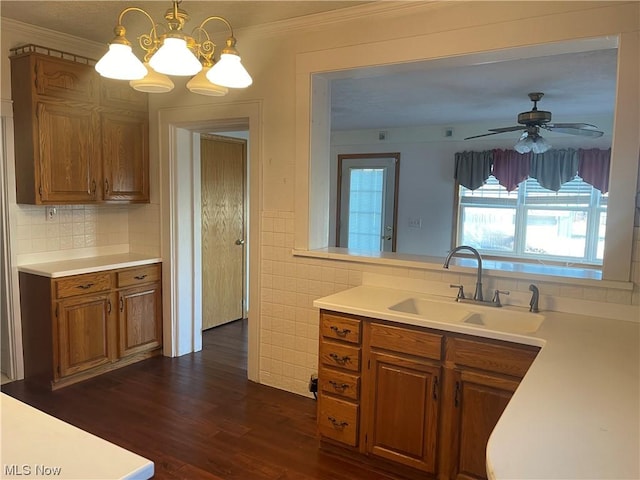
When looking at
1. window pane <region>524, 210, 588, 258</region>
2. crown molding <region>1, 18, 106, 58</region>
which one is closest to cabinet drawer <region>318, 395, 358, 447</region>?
crown molding <region>1, 18, 106, 58</region>

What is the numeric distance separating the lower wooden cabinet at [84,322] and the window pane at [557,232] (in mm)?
4730

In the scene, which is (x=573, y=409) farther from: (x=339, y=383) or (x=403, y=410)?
(x=339, y=383)

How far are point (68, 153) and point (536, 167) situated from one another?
208 inches

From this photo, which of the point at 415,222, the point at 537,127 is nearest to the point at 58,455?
the point at 537,127

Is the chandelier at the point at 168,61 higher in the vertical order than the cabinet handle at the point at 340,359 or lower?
higher

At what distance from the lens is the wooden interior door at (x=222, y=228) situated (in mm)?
4801

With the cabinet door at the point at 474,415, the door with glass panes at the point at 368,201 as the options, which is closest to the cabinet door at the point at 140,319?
the cabinet door at the point at 474,415

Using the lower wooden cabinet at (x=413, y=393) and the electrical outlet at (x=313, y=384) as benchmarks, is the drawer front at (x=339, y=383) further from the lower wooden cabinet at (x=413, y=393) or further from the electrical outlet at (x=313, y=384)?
the electrical outlet at (x=313, y=384)

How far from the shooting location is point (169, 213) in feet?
13.3

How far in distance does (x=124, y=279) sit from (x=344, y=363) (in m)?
2.14

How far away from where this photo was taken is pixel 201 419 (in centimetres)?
304

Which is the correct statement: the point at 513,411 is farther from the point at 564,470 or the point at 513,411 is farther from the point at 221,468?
the point at 221,468

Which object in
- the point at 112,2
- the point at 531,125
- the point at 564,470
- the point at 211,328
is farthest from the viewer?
the point at 211,328

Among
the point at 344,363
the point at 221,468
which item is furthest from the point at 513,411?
the point at 221,468
